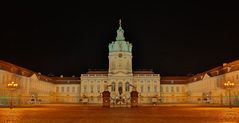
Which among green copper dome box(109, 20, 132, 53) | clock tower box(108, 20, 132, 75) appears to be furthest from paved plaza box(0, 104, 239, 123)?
green copper dome box(109, 20, 132, 53)

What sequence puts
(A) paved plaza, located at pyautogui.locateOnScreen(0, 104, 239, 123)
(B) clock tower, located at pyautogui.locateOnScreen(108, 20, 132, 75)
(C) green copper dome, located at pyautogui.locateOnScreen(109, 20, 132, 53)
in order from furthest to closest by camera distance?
(C) green copper dome, located at pyautogui.locateOnScreen(109, 20, 132, 53), (B) clock tower, located at pyautogui.locateOnScreen(108, 20, 132, 75), (A) paved plaza, located at pyautogui.locateOnScreen(0, 104, 239, 123)

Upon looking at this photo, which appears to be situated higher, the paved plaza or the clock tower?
the clock tower

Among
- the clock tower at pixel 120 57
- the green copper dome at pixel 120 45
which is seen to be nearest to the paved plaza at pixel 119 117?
the clock tower at pixel 120 57

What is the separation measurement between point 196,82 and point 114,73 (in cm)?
2623

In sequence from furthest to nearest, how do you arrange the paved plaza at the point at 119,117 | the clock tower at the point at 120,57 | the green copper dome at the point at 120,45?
the green copper dome at the point at 120,45, the clock tower at the point at 120,57, the paved plaza at the point at 119,117

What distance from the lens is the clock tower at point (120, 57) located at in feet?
366

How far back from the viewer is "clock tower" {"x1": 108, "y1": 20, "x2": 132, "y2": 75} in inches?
4392

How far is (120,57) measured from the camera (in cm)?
11225

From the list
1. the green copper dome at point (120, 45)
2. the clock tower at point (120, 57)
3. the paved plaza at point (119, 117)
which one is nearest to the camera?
the paved plaza at point (119, 117)

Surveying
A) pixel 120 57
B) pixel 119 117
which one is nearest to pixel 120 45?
pixel 120 57

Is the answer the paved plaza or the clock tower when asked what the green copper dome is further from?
the paved plaza

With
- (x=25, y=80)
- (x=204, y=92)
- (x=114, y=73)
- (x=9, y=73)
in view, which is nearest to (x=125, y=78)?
(x=114, y=73)

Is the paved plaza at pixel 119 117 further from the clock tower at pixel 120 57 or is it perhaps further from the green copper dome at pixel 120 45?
the green copper dome at pixel 120 45

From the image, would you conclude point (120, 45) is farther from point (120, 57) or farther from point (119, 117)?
point (119, 117)
